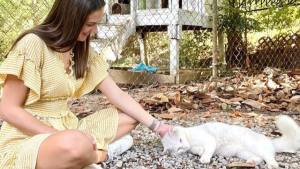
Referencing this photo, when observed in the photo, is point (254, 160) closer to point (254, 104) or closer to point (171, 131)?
point (171, 131)

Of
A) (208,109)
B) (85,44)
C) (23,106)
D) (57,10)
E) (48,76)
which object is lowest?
(208,109)

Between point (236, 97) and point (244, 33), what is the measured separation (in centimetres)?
333

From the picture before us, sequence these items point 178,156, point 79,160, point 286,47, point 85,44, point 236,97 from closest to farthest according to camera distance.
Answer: point 79,160 → point 85,44 → point 178,156 → point 236,97 → point 286,47

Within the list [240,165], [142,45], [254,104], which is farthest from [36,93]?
[142,45]

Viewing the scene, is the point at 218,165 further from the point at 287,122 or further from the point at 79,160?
the point at 79,160

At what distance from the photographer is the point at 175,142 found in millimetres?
2225

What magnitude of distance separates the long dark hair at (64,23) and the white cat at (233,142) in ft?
2.76

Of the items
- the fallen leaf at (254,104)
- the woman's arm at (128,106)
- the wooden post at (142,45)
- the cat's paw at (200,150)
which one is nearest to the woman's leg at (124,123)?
the woman's arm at (128,106)

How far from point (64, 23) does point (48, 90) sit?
34 centimetres

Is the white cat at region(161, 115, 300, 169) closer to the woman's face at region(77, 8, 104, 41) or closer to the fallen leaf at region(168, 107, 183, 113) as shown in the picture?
the woman's face at region(77, 8, 104, 41)

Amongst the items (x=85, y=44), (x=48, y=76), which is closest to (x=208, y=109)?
(x=85, y=44)

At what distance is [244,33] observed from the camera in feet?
23.4

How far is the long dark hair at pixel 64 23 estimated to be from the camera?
178 centimetres

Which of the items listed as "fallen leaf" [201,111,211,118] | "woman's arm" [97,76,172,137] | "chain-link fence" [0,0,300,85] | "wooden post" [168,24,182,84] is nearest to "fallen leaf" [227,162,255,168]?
"woman's arm" [97,76,172,137]
